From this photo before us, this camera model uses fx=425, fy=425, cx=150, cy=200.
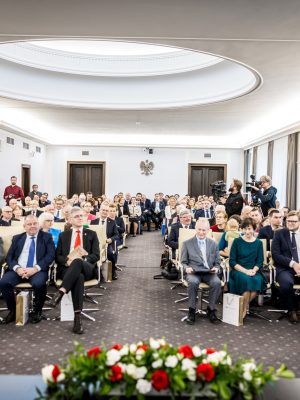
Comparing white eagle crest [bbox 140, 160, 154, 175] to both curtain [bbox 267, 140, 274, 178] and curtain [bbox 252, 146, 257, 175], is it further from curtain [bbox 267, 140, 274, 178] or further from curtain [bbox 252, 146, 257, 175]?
curtain [bbox 267, 140, 274, 178]

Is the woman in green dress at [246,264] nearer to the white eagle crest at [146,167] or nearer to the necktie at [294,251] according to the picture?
the necktie at [294,251]

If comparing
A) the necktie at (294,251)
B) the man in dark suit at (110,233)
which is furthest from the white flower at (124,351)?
the man in dark suit at (110,233)

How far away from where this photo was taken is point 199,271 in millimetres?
5531

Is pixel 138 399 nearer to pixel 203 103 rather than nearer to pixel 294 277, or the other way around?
pixel 294 277

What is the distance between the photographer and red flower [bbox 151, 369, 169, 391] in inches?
75.4

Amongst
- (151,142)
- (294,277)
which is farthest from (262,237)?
(151,142)

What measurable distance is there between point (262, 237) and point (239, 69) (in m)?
3.98

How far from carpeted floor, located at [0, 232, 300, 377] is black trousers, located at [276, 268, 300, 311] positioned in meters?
0.24

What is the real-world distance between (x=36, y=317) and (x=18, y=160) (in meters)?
11.0

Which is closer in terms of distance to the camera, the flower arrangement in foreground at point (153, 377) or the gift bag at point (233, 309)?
the flower arrangement in foreground at point (153, 377)

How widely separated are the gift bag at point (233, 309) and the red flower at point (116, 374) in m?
3.50

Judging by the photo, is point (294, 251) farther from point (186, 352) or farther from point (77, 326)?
point (186, 352)

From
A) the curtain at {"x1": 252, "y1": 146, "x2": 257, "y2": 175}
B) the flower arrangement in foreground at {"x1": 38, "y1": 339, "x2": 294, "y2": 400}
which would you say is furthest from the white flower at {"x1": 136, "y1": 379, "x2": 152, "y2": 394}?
the curtain at {"x1": 252, "y1": 146, "x2": 257, "y2": 175}

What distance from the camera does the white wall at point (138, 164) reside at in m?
19.4
